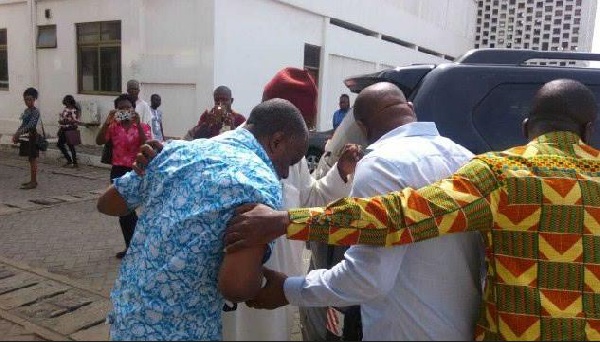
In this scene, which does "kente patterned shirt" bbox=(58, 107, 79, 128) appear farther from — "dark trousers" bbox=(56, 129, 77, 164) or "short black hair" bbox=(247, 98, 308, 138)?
"short black hair" bbox=(247, 98, 308, 138)

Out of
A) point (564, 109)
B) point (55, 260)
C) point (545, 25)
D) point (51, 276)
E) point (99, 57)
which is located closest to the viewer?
point (564, 109)

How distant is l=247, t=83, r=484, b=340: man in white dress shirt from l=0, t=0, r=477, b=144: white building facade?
9246 mm

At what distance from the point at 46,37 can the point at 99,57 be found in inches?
79.8

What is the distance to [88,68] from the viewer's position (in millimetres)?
12477

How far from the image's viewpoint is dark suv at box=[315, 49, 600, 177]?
2721mm

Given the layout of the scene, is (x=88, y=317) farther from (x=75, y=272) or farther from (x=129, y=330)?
(x=129, y=330)

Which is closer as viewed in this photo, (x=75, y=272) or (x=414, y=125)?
(x=414, y=125)

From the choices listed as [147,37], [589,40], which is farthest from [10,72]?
[589,40]

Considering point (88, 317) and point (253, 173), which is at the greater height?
point (253, 173)

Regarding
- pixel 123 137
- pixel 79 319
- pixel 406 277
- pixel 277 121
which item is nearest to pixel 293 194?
pixel 277 121

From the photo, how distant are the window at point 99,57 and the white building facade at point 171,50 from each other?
2cm

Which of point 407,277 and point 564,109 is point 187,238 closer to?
point 407,277

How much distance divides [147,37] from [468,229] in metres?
10.9

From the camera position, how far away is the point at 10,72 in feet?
45.9
